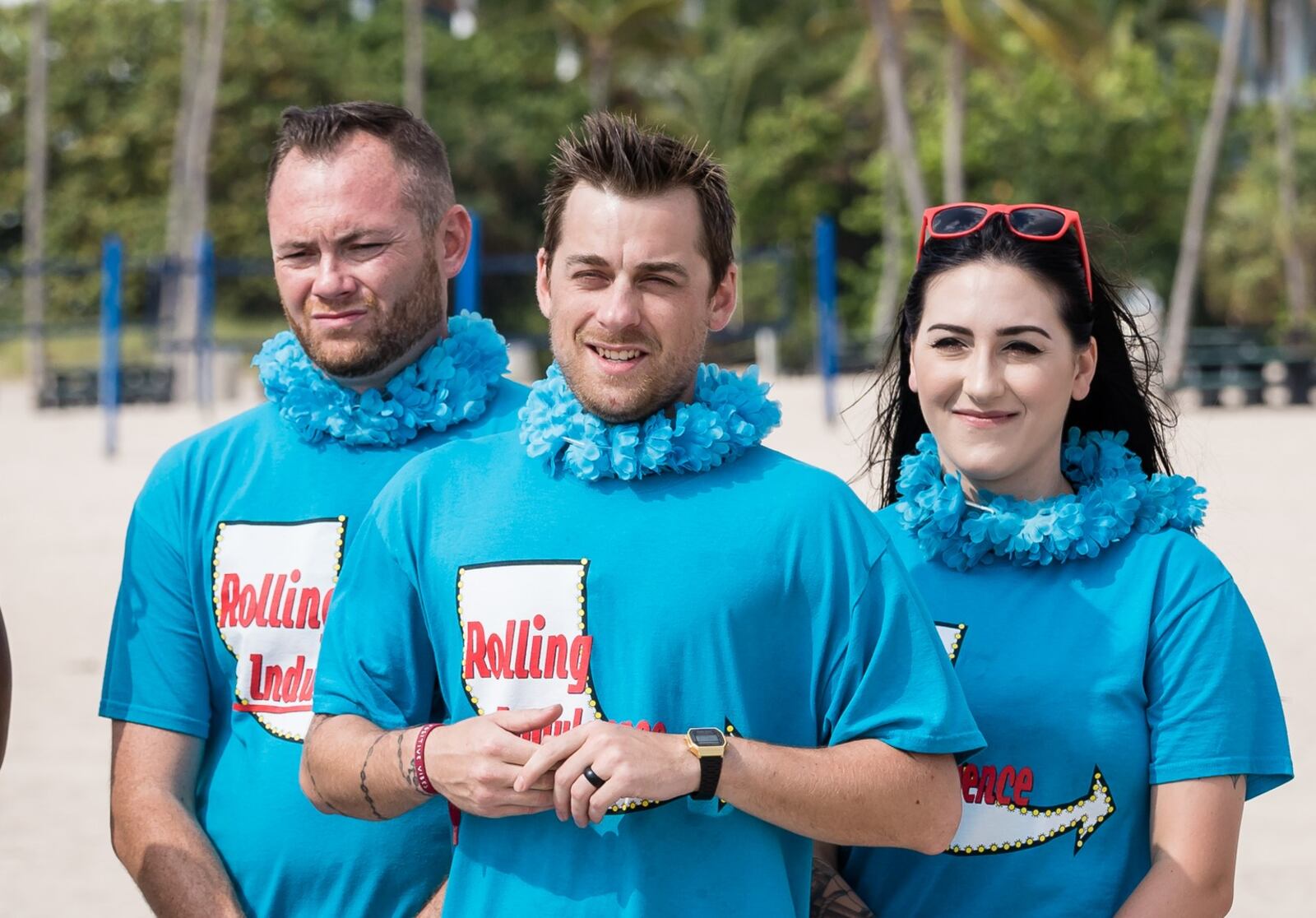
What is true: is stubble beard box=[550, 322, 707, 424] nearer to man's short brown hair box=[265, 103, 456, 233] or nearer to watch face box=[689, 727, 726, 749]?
watch face box=[689, 727, 726, 749]

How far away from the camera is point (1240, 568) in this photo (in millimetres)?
9766

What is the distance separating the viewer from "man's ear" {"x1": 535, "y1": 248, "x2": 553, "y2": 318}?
6.89 feet

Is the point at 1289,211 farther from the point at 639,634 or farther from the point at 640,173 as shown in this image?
the point at 639,634

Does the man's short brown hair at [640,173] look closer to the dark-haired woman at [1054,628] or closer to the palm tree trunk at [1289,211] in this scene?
the dark-haired woman at [1054,628]

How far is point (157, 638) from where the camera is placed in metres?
2.44

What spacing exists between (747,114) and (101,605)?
30626 millimetres

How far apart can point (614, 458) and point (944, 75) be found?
36.8 meters

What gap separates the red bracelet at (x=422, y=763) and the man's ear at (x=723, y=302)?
61cm

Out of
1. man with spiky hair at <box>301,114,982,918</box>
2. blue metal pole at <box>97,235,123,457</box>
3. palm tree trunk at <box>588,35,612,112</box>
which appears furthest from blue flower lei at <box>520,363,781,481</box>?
palm tree trunk at <box>588,35,612,112</box>

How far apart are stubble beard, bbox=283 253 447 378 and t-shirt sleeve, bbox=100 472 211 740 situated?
0.30 meters

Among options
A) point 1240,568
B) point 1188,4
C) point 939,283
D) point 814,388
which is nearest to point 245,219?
point 814,388

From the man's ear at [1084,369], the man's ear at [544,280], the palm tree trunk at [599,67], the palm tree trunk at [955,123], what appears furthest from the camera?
the palm tree trunk at [599,67]

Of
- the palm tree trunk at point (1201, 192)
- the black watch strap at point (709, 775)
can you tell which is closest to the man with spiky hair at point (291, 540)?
the black watch strap at point (709, 775)

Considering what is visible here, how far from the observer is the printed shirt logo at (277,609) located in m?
2.37
